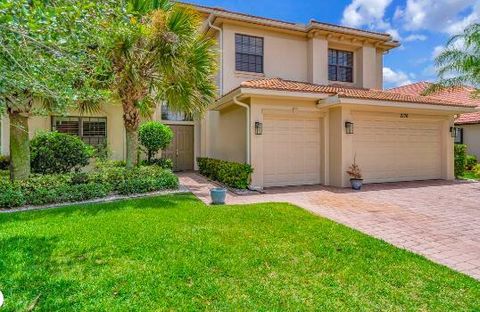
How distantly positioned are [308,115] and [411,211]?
19.1ft

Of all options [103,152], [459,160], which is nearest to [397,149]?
[459,160]

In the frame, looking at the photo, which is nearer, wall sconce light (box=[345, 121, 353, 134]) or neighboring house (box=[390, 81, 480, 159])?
wall sconce light (box=[345, 121, 353, 134])

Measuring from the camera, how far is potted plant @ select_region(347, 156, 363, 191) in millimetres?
11562

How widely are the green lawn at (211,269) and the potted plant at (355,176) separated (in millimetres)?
5459

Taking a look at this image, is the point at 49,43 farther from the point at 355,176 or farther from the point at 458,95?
the point at 458,95

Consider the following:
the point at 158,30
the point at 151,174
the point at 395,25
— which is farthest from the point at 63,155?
the point at 395,25

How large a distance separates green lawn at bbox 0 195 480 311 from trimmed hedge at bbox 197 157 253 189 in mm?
4287

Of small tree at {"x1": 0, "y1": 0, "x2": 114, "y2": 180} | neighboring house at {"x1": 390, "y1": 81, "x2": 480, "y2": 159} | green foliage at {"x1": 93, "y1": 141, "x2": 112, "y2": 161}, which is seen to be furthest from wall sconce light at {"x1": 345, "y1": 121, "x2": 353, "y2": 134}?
neighboring house at {"x1": 390, "y1": 81, "x2": 480, "y2": 159}

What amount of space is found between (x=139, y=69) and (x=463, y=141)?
2335 centimetres

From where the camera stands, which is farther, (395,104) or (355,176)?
(395,104)

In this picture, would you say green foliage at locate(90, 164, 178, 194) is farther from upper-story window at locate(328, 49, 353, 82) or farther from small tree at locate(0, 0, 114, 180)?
upper-story window at locate(328, 49, 353, 82)

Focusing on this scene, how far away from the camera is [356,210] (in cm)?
823

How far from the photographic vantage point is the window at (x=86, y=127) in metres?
14.1

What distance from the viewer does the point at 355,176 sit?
11703 mm
